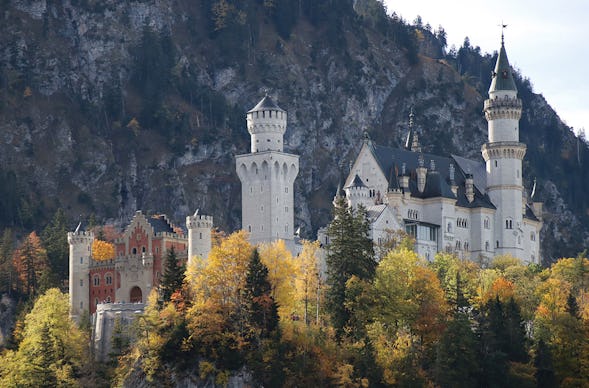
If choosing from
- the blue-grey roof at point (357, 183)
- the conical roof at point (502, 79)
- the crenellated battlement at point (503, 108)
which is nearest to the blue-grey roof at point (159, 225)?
the blue-grey roof at point (357, 183)

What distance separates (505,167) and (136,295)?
4026cm

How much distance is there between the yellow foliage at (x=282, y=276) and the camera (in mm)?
122125

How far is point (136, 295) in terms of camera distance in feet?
439

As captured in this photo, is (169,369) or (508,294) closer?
(169,369)

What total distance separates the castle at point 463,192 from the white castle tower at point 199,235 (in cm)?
2070

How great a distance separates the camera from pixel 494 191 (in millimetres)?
158875

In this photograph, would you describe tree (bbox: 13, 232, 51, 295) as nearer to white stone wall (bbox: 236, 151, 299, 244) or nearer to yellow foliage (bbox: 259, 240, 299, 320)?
white stone wall (bbox: 236, 151, 299, 244)

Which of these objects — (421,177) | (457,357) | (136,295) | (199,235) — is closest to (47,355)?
(136,295)

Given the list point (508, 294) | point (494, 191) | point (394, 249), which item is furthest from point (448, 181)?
point (508, 294)

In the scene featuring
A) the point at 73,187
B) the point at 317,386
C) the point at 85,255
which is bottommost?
the point at 317,386

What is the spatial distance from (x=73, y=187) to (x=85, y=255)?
2364 inches

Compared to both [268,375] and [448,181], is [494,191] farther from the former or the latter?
[268,375]

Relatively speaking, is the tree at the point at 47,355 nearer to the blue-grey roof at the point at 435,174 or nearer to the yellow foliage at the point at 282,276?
A: the yellow foliage at the point at 282,276

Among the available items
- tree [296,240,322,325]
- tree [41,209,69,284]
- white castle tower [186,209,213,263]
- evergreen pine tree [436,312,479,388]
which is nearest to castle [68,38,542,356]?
white castle tower [186,209,213,263]
